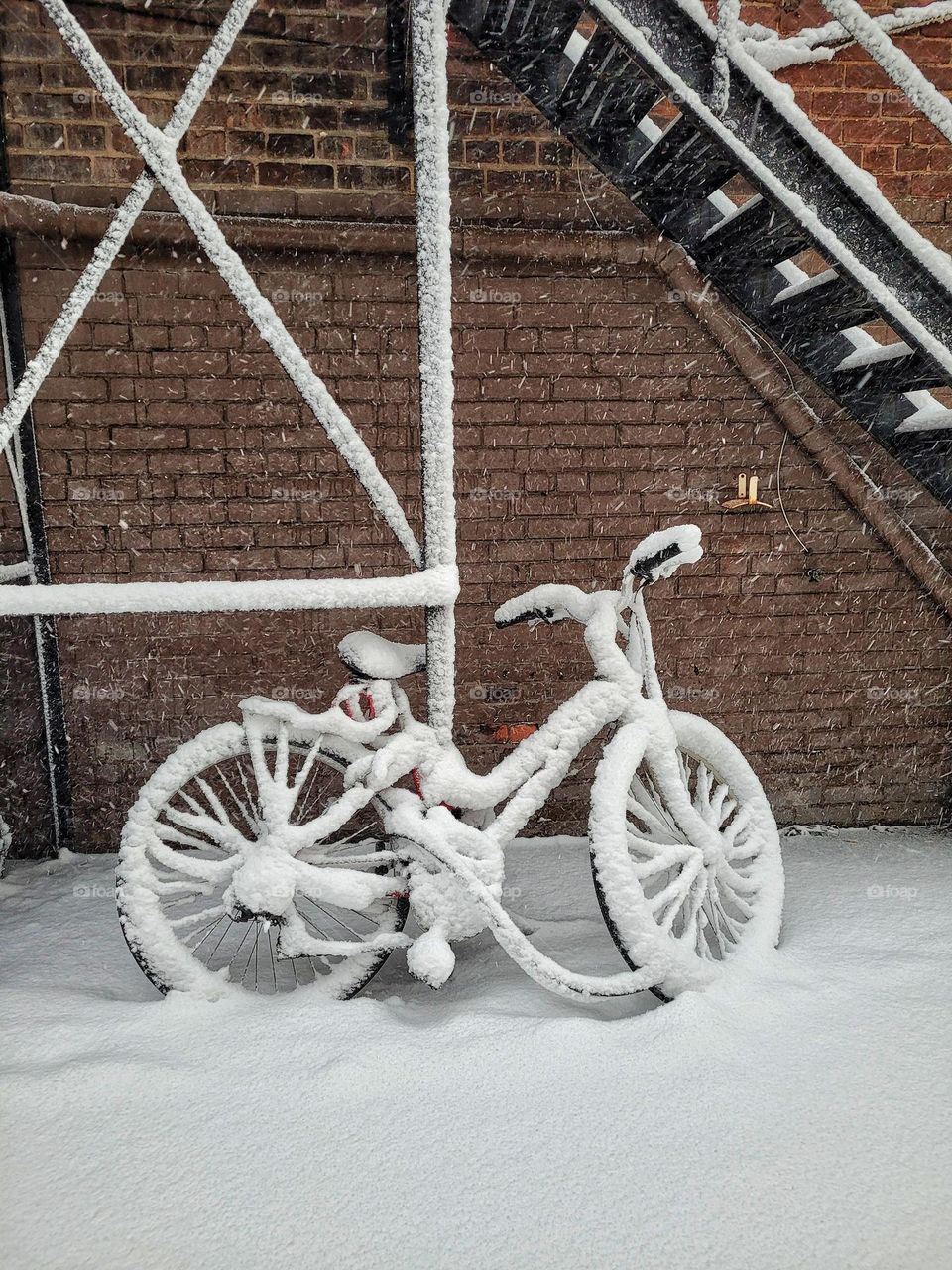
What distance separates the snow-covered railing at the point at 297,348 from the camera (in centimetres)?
208

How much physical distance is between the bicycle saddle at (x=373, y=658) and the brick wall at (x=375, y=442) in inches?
39.9

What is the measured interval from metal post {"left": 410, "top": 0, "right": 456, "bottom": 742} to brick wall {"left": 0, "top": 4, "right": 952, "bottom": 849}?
41.9 inches

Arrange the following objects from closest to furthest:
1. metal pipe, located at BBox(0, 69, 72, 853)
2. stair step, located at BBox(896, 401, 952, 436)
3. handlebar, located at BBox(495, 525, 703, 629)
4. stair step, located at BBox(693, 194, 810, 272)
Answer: handlebar, located at BBox(495, 525, 703, 629), stair step, located at BBox(693, 194, 810, 272), stair step, located at BBox(896, 401, 952, 436), metal pipe, located at BBox(0, 69, 72, 853)

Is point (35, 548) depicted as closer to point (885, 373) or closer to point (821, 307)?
point (821, 307)

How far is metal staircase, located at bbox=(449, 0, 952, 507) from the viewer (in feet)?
7.16

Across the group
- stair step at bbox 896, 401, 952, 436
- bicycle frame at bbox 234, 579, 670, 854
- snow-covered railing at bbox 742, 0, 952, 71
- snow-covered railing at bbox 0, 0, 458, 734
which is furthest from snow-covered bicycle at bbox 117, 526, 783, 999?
snow-covered railing at bbox 742, 0, 952, 71

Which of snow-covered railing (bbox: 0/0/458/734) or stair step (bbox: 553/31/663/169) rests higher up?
stair step (bbox: 553/31/663/169)

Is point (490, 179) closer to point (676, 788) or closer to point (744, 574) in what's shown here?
point (744, 574)

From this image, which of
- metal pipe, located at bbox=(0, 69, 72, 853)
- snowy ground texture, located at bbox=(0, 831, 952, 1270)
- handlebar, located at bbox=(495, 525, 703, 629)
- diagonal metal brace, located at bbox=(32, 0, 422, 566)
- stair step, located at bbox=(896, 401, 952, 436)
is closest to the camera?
snowy ground texture, located at bbox=(0, 831, 952, 1270)

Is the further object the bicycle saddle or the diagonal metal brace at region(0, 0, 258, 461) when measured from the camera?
the bicycle saddle

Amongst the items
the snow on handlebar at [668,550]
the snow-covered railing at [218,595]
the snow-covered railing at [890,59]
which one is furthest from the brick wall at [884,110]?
the snow-covered railing at [218,595]

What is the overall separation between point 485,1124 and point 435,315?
219 centimetres

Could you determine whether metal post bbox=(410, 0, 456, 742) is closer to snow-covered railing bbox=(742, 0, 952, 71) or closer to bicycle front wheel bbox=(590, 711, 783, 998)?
bicycle front wheel bbox=(590, 711, 783, 998)

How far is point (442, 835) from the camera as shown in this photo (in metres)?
2.28
